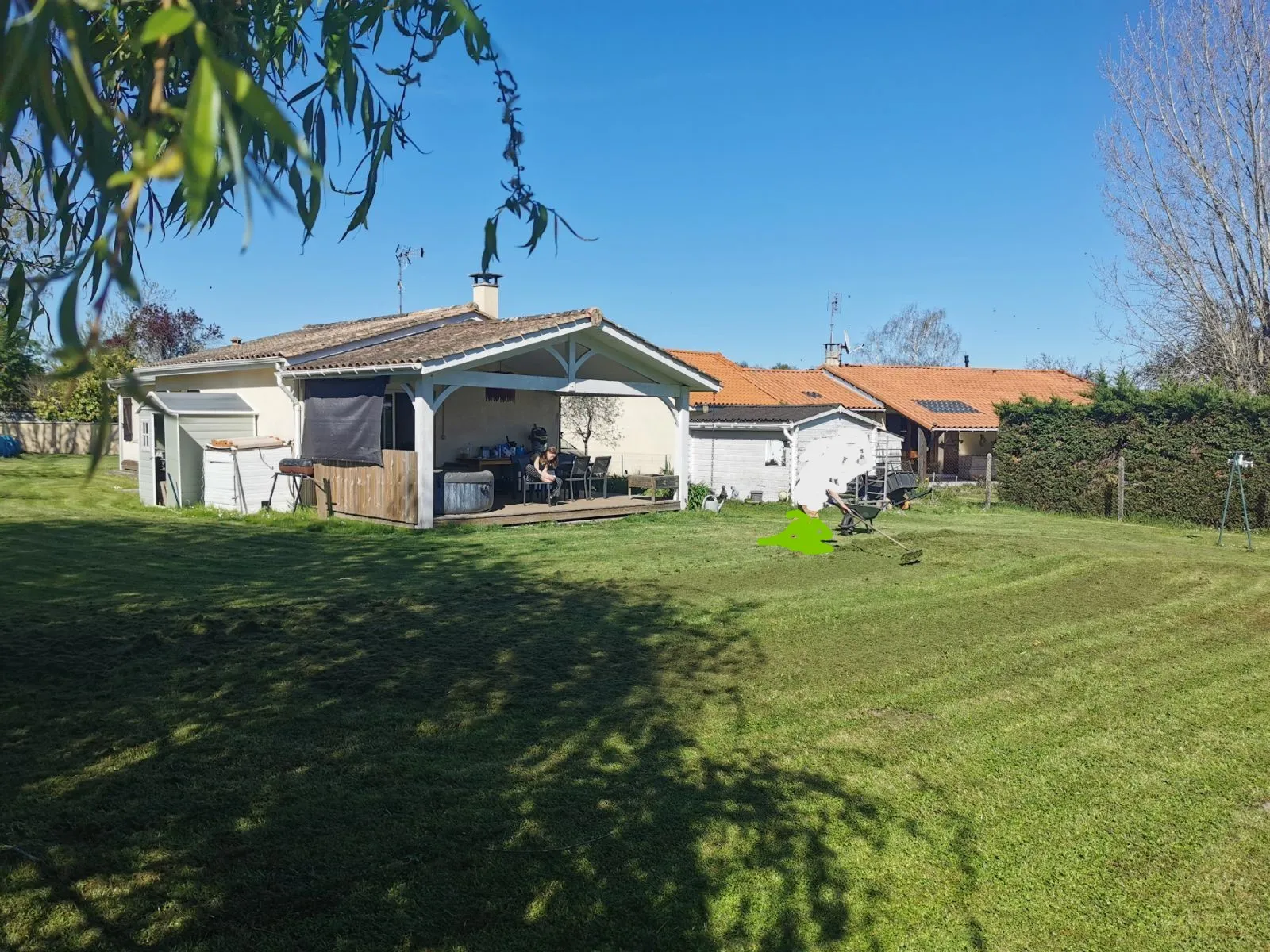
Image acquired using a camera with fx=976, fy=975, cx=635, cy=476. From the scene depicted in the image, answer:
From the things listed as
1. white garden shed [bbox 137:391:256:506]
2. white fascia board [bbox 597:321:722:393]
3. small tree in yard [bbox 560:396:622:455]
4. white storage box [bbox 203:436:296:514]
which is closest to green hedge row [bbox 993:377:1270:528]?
white fascia board [bbox 597:321:722:393]

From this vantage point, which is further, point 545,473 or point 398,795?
point 545,473

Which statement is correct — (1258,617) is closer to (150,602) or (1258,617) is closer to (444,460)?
(150,602)

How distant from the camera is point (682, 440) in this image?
19047 mm

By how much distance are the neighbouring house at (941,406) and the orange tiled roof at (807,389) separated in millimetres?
382

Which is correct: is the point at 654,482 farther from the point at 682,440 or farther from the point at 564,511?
the point at 564,511

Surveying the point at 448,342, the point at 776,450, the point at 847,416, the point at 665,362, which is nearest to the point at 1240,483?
the point at 847,416

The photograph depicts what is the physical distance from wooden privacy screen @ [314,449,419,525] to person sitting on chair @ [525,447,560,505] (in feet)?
9.24

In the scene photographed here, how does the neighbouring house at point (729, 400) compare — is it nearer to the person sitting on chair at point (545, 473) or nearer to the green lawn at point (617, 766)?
the person sitting on chair at point (545, 473)

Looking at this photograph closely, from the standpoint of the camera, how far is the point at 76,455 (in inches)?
1252

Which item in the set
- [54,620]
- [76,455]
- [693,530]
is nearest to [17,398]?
[76,455]

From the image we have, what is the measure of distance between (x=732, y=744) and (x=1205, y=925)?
2428 millimetres

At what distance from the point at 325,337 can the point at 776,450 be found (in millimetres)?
10097

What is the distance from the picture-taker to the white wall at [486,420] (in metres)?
19.0

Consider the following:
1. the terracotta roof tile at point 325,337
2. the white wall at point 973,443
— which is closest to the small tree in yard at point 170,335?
the terracotta roof tile at point 325,337
